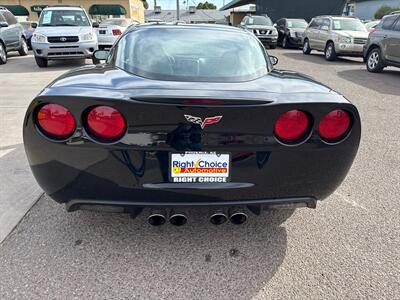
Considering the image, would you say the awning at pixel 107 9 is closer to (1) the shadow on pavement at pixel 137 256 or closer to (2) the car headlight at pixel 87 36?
(2) the car headlight at pixel 87 36

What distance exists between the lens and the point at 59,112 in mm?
2053

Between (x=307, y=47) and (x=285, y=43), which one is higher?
(x=307, y=47)

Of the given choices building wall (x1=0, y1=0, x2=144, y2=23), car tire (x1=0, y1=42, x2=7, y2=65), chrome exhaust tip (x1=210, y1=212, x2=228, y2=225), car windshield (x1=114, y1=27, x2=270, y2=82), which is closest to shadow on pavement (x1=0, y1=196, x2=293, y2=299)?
chrome exhaust tip (x1=210, y1=212, x2=228, y2=225)

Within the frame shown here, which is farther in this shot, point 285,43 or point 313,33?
point 285,43

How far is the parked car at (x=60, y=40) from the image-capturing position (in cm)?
1045

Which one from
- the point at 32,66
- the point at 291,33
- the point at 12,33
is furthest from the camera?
the point at 291,33

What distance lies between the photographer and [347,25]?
14.1 metres

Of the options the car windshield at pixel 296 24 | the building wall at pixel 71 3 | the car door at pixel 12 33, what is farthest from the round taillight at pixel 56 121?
the building wall at pixel 71 3

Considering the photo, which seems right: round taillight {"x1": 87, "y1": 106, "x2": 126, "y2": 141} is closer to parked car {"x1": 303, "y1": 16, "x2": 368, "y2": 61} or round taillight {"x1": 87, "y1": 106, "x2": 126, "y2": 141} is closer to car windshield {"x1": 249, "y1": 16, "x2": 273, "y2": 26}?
parked car {"x1": 303, "y1": 16, "x2": 368, "y2": 61}

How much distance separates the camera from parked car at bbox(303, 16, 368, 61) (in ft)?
42.9

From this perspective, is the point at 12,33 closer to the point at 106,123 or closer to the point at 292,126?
the point at 106,123

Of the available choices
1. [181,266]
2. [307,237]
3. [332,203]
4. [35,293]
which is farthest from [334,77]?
[35,293]

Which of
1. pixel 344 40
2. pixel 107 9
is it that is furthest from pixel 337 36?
pixel 107 9

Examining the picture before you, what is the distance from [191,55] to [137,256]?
5.45 feet
